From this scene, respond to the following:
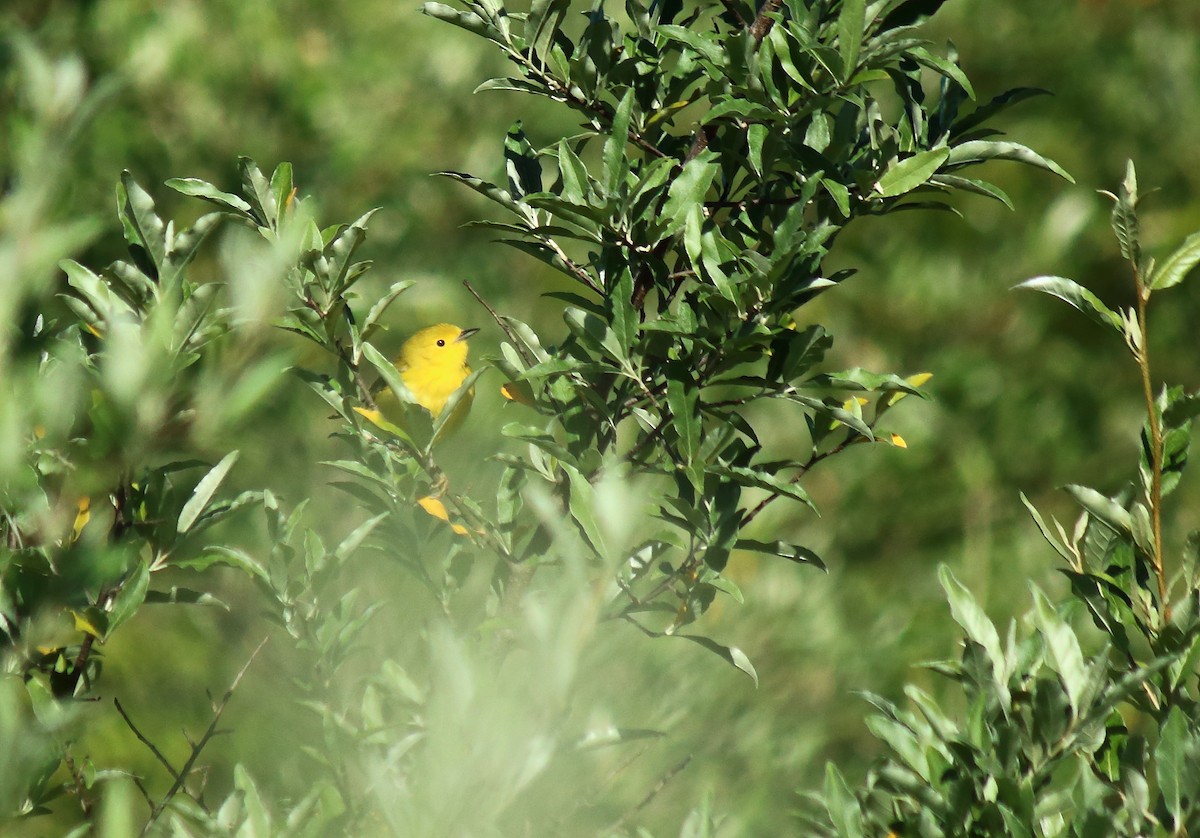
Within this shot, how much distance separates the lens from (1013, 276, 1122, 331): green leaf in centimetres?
91

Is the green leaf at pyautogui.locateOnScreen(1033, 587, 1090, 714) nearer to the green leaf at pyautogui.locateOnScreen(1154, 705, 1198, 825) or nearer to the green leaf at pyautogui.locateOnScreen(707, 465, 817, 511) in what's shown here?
the green leaf at pyautogui.locateOnScreen(1154, 705, 1198, 825)

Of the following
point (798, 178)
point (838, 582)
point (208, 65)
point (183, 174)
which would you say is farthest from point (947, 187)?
point (208, 65)

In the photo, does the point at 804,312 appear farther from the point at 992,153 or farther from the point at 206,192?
the point at 206,192

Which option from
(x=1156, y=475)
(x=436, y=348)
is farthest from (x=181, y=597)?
(x=436, y=348)

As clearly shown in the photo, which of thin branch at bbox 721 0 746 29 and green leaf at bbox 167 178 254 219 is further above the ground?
thin branch at bbox 721 0 746 29

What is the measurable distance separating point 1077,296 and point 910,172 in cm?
18

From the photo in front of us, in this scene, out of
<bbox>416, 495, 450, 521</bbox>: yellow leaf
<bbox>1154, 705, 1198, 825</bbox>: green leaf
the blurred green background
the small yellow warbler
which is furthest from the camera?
the small yellow warbler

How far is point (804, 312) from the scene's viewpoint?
16.0 ft

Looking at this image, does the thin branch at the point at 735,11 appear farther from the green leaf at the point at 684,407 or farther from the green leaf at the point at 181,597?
the green leaf at the point at 181,597

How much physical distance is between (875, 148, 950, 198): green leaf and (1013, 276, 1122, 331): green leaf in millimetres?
114

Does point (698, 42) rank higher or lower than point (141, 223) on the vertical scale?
higher

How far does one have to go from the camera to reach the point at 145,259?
3.02ft

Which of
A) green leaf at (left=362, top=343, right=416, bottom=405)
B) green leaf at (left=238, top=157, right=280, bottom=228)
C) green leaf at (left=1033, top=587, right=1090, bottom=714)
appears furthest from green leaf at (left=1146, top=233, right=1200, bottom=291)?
green leaf at (left=238, top=157, right=280, bottom=228)

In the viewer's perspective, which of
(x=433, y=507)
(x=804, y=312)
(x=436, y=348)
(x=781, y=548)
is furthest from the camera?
(x=804, y=312)
